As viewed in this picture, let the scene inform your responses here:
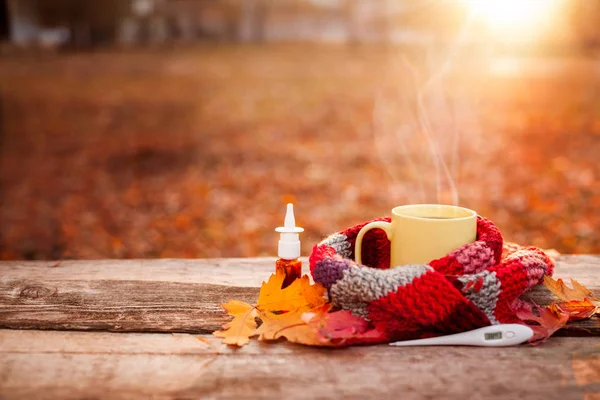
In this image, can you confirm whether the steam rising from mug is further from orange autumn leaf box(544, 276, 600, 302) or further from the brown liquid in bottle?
the brown liquid in bottle

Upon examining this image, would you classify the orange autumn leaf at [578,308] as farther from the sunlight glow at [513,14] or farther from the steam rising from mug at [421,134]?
the sunlight glow at [513,14]

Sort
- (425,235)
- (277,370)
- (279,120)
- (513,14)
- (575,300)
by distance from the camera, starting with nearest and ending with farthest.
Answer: (277,370), (425,235), (575,300), (279,120), (513,14)

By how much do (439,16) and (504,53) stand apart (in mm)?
1546

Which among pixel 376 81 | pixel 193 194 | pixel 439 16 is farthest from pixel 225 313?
pixel 439 16

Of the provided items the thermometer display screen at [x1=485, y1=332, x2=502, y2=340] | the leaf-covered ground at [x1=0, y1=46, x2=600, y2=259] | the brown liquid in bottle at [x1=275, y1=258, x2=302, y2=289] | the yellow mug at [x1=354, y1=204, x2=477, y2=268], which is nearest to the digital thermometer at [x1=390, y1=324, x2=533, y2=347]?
the thermometer display screen at [x1=485, y1=332, x2=502, y2=340]

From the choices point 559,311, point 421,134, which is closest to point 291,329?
point 559,311

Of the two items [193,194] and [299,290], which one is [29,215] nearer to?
[193,194]

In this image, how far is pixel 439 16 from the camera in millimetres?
8984

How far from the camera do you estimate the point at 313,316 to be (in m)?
0.87

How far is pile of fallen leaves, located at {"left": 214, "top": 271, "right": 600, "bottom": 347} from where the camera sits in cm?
86

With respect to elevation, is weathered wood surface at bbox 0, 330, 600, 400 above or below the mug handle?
below

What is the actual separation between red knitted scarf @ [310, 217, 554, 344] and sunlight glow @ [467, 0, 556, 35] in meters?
6.30

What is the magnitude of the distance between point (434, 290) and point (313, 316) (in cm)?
19

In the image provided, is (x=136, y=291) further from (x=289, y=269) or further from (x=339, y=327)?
(x=339, y=327)
